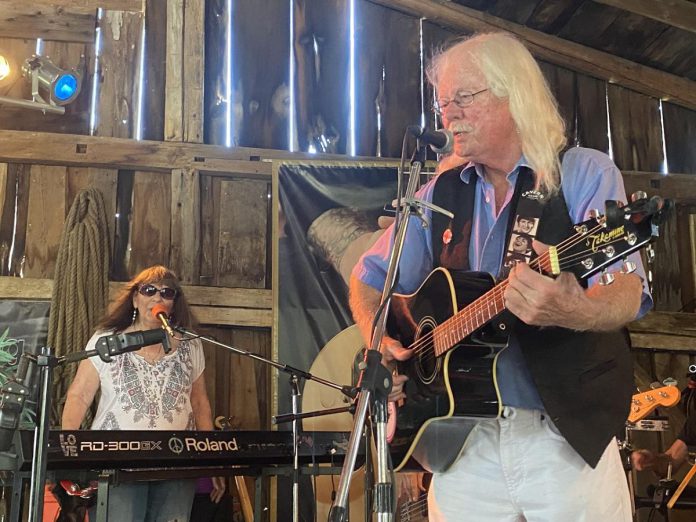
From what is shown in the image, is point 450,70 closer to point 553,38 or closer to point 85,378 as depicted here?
point 85,378

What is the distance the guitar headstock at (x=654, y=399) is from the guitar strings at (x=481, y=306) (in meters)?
2.71

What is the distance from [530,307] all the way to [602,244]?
22 centimetres

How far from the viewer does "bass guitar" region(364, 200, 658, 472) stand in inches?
76.5

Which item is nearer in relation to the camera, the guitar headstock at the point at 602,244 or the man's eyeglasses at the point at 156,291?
the guitar headstock at the point at 602,244

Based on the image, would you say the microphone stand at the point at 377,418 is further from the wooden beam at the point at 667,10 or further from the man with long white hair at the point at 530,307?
the wooden beam at the point at 667,10

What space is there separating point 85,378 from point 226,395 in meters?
1.25

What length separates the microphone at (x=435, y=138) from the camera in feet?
7.60

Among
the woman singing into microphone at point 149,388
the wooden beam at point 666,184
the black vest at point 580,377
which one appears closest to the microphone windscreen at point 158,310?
the woman singing into microphone at point 149,388

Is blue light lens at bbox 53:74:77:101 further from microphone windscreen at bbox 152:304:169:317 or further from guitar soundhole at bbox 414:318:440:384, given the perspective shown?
guitar soundhole at bbox 414:318:440:384

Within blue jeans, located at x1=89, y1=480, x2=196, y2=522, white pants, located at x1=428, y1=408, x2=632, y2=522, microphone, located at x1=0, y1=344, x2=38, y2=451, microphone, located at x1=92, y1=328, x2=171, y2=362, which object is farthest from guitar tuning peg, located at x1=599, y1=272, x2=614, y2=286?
blue jeans, located at x1=89, y1=480, x2=196, y2=522

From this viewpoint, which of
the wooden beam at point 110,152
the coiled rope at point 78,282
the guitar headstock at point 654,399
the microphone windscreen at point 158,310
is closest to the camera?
the microphone windscreen at point 158,310

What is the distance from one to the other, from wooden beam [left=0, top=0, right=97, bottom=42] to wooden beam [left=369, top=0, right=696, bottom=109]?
2.02 metres

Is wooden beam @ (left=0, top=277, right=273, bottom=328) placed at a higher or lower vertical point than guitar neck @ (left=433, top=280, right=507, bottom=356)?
higher

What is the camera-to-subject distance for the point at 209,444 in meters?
3.39
